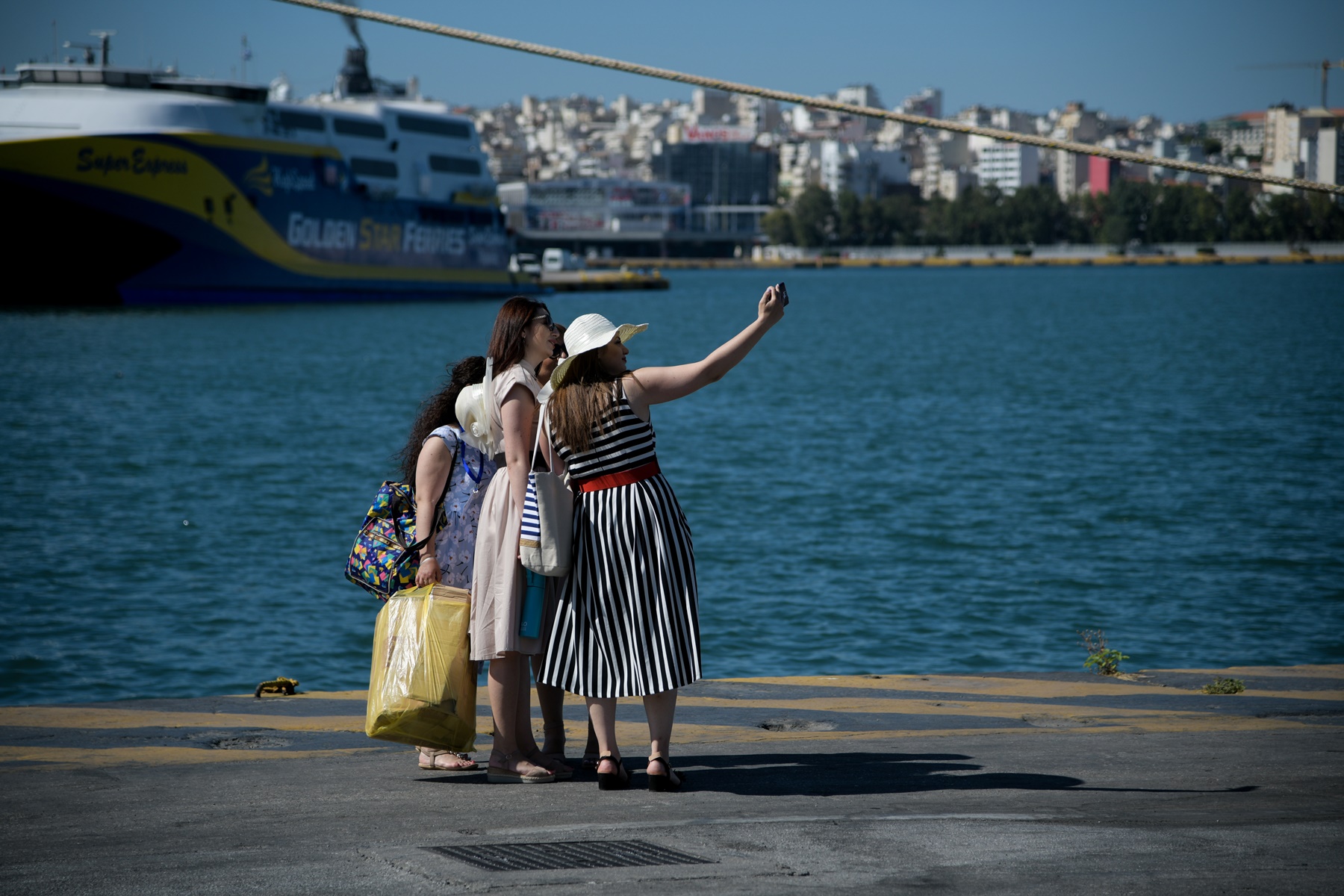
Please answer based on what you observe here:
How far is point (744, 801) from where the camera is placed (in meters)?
4.46

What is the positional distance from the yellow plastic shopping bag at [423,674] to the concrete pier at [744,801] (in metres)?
0.20

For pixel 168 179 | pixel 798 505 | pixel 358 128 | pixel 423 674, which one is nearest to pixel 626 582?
pixel 423 674

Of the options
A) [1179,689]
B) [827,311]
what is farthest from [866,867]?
[827,311]

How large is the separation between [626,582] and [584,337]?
78 centimetres

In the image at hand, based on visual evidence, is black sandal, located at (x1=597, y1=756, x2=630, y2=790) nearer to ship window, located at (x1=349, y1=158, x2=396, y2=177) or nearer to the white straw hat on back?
the white straw hat on back

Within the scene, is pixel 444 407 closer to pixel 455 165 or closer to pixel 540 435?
pixel 540 435

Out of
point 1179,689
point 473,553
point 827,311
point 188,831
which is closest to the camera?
point 188,831

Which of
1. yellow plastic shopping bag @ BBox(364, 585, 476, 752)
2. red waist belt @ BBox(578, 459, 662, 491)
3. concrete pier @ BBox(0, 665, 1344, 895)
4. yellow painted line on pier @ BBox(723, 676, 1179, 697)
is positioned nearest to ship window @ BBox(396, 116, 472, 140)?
yellow painted line on pier @ BBox(723, 676, 1179, 697)

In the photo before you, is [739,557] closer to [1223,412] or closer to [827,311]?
[1223,412]

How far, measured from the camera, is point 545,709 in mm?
5004

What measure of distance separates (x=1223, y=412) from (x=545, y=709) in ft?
96.0

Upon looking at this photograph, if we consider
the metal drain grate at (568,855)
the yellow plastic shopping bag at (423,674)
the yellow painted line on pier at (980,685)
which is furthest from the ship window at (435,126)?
the metal drain grate at (568,855)

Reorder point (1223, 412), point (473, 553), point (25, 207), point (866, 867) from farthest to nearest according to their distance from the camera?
point (25, 207) < point (1223, 412) < point (473, 553) < point (866, 867)

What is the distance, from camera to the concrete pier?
3650 mm
